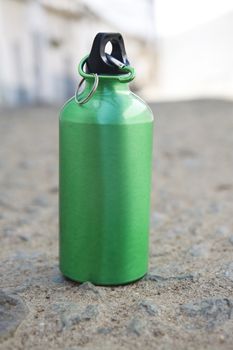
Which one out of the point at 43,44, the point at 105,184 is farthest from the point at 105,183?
the point at 43,44

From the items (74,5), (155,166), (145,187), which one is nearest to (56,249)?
(145,187)

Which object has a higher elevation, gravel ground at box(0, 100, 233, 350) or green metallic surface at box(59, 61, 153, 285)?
green metallic surface at box(59, 61, 153, 285)

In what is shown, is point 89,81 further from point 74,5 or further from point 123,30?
point 123,30

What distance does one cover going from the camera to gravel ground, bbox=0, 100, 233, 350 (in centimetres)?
114

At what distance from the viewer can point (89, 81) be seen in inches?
52.5

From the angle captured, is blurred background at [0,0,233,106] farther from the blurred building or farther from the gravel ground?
the gravel ground

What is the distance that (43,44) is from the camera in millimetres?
6820

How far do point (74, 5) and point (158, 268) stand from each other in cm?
679

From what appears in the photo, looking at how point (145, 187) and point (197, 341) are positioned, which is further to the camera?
point (145, 187)

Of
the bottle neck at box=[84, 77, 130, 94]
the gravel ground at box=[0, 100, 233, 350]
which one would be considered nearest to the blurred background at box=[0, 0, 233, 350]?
the gravel ground at box=[0, 100, 233, 350]

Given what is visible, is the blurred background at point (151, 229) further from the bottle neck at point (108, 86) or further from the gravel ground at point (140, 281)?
the bottle neck at point (108, 86)

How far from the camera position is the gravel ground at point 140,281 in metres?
1.14

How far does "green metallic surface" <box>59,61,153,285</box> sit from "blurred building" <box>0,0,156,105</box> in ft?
16.3

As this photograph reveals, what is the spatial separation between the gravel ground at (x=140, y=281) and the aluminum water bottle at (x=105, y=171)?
0.10m
